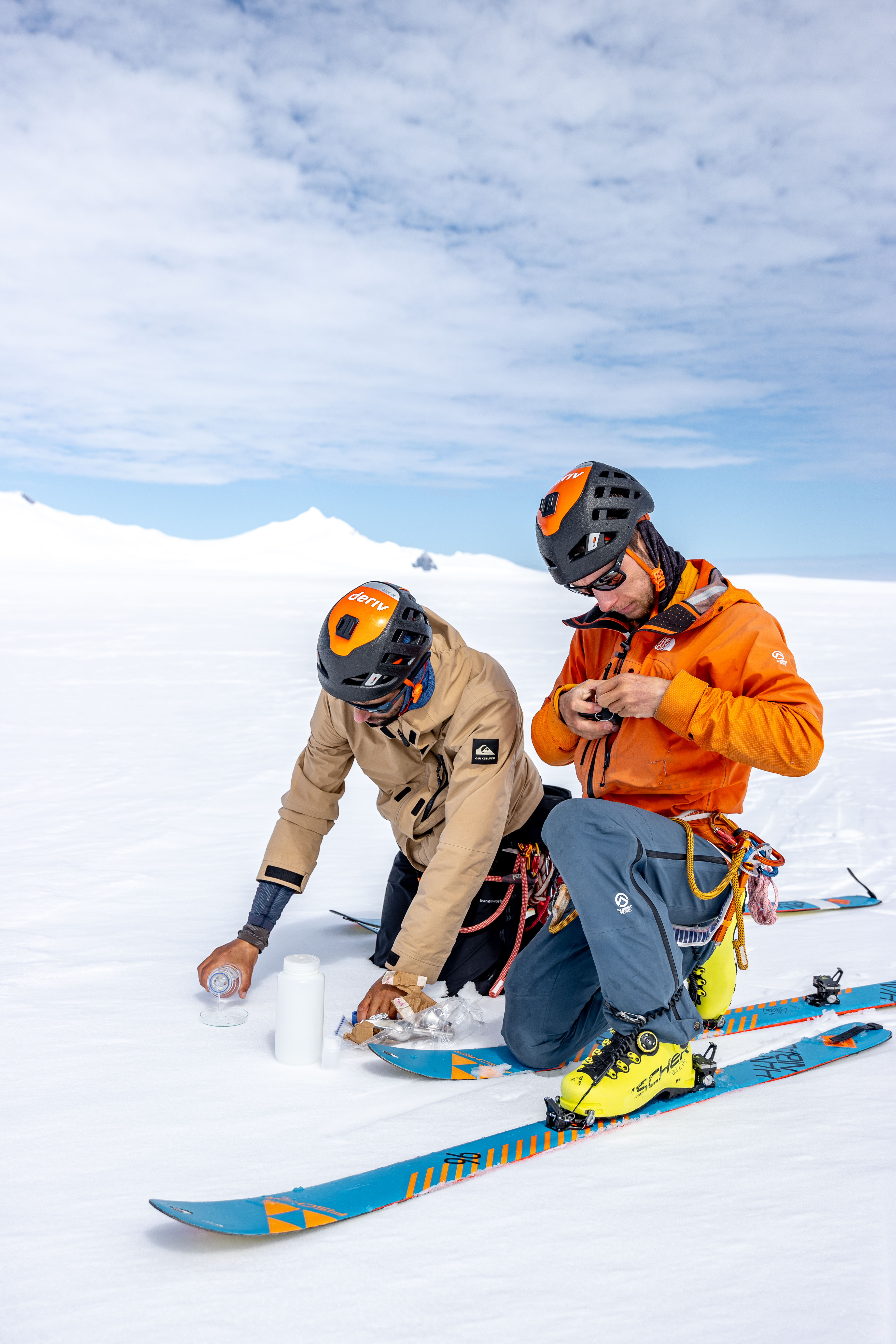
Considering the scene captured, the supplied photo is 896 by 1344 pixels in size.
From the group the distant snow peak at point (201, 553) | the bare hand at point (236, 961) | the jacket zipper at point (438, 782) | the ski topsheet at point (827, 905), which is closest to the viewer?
the bare hand at point (236, 961)

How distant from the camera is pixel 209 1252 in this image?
2072mm

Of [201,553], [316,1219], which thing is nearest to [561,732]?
[316,1219]

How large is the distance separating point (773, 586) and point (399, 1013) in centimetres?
4168

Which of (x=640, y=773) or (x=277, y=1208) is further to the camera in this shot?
(x=640, y=773)

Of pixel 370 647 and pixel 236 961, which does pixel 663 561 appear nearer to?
pixel 370 647

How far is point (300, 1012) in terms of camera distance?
2.97 meters

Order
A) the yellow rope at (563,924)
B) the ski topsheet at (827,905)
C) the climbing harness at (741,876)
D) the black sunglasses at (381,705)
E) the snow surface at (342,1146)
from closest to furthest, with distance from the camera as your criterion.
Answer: the snow surface at (342,1146)
the climbing harness at (741,876)
the yellow rope at (563,924)
the black sunglasses at (381,705)
the ski topsheet at (827,905)

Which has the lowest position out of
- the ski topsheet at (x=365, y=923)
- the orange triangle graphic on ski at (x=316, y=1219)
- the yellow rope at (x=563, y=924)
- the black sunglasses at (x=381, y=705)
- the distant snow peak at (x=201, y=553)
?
the orange triangle graphic on ski at (x=316, y=1219)

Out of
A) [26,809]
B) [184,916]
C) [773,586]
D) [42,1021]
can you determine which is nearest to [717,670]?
[42,1021]

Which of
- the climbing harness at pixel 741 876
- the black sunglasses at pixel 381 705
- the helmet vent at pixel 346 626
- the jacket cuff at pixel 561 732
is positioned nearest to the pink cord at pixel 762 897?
the climbing harness at pixel 741 876

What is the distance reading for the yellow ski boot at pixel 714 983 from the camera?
3152 mm

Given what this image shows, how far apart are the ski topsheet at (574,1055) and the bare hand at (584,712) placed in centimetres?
104

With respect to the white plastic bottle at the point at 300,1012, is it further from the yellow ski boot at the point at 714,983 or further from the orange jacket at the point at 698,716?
the yellow ski boot at the point at 714,983

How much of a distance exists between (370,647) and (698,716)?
40.1 inches
